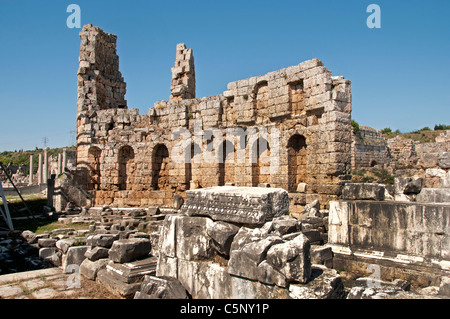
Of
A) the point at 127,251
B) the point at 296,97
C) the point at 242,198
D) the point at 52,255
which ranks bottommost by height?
the point at 52,255

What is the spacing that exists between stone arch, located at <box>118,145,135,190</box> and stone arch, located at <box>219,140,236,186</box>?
4.95m

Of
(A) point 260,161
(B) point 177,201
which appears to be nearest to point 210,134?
(A) point 260,161

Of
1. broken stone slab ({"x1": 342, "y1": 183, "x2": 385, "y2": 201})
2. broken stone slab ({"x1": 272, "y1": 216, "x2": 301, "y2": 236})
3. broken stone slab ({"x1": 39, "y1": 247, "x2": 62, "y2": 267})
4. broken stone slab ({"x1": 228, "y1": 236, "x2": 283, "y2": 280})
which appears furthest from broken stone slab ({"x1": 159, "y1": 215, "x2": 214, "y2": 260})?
broken stone slab ({"x1": 39, "y1": 247, "x2": 62, "y2": 267})

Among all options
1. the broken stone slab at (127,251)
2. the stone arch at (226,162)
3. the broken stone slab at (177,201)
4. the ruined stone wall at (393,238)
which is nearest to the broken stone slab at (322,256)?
the ruined stone wall at (393,238)

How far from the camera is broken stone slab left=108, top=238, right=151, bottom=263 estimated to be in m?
5.25

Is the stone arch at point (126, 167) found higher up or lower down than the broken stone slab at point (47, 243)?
higher up

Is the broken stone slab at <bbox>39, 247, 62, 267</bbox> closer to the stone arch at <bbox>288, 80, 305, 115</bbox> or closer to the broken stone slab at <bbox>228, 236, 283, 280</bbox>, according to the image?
the broken stone slab at <bbox>228, 236, 283, 280</bbox>

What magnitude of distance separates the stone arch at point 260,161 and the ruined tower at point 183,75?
16.3ft

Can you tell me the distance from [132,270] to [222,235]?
6.00 ft

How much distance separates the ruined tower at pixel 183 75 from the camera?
15312mm

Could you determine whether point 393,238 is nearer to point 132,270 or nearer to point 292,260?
point 292,260

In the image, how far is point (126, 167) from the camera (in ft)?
52.4

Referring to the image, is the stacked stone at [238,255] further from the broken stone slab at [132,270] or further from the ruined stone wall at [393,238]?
the ruined stone wall at [393,238]

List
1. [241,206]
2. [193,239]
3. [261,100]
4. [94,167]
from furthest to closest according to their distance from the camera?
[94,167] → [261,100] → [193,239] → [241,206]
